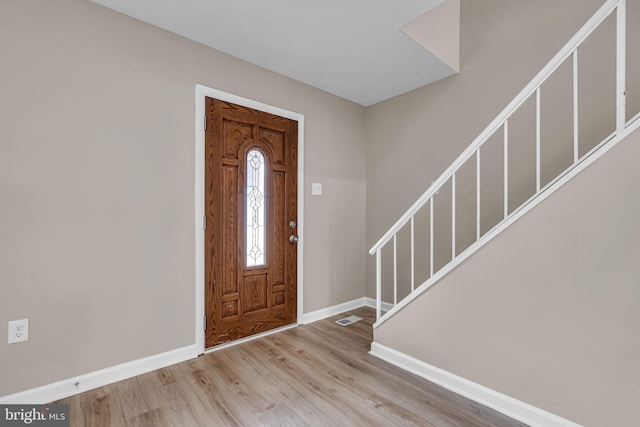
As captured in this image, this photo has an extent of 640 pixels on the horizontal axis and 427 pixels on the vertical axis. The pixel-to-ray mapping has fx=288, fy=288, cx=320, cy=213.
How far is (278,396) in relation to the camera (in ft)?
5.88

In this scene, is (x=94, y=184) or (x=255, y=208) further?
(x=255, y=208)

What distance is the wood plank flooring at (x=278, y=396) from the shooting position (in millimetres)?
1580

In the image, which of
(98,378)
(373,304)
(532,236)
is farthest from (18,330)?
(373,304)

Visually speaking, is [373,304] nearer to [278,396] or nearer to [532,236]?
[278,396]

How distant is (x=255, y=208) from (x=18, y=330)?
1669mm

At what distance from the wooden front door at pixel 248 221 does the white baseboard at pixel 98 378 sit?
244 mm

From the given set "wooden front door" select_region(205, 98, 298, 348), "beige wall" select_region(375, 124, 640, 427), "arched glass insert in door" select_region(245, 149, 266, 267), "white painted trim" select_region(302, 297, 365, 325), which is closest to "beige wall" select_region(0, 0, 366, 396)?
"wooden front door" select_region(205, 98, 298, 348)

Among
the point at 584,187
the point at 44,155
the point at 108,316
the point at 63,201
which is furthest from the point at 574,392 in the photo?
the point at 44,155

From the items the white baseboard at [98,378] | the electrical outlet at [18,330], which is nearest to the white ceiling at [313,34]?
the electrical outlet at [18,330]

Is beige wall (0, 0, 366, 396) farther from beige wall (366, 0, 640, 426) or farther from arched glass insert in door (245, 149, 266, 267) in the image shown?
beige wall (366, 0, 640, 426)

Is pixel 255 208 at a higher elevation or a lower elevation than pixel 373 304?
higher

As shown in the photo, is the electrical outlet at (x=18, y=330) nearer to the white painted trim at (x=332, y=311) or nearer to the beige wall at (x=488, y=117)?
the white painted trim at (x=332, y=311)

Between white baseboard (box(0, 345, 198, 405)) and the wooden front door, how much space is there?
244 millimetres

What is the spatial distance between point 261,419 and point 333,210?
2.11 m
